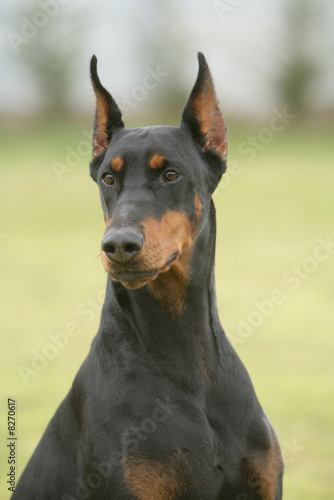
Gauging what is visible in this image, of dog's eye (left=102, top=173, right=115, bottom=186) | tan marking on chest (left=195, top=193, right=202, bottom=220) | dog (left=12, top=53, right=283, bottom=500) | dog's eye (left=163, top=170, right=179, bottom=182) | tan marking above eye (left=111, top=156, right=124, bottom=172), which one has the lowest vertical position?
dog (left=12, top=53, right=283, bottom=500)

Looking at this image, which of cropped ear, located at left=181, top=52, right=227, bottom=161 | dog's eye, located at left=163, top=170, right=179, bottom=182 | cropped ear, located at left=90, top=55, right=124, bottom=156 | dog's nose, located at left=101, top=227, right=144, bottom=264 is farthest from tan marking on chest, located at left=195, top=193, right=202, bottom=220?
cropped ear, located at left=90, top=55, right=124, bottom=156

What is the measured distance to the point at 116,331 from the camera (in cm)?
336

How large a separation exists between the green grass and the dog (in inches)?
36.3

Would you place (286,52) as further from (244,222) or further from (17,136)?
(244,222)

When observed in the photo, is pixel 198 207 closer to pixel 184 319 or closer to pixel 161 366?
pixel 184 319

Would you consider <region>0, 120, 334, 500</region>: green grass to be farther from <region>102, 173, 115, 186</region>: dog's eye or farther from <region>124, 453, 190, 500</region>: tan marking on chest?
<region>124, 453, 190, 500</region>: tan marking on chest

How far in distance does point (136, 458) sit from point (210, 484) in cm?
32

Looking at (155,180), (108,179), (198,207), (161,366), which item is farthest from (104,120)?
(161,366)

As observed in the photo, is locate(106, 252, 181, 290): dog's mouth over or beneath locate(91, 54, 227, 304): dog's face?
beneath

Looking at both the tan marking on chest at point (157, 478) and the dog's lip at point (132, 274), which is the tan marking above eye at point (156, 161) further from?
the tan marking on chest at point (157, 478)

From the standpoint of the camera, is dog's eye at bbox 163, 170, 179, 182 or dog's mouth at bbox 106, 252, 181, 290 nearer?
dog's mouth at bbox 106, 252, 181, 290

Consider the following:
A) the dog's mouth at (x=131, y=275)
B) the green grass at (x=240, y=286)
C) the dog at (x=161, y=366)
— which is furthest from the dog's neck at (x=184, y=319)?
the green grass at (x=240, y=286)

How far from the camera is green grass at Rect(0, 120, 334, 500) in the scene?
259 inches

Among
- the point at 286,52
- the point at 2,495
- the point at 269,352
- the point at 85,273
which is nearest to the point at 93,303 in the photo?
the point at 85,273
